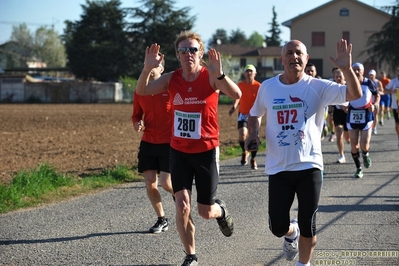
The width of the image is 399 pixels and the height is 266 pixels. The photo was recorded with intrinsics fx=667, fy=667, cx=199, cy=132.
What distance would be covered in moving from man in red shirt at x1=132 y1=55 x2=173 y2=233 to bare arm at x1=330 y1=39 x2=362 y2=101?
9.78ft

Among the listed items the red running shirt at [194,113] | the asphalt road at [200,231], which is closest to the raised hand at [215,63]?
the red running shirt at [194,113]

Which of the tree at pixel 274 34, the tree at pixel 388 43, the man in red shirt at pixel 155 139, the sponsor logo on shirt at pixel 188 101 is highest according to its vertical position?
the tree at pixel 274 34

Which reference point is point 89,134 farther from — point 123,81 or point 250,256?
point 123,81

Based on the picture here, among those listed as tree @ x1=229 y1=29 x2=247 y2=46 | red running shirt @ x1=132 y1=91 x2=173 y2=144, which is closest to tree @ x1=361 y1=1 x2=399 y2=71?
red running shirt @ x1=132 y1=91 x2=173 y2=144

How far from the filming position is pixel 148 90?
6.48 metres

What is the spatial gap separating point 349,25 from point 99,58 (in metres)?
28.4

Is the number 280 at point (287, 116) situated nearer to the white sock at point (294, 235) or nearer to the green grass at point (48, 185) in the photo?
the white sock at point (294, 235)

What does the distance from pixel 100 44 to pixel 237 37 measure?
113053 mm

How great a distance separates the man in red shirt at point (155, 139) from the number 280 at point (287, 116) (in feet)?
8.04

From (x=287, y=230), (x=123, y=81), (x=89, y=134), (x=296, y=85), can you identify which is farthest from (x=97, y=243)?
(x=123, y=81)

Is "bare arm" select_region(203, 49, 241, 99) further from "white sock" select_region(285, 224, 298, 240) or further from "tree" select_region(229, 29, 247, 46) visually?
"tree" select_region(229, 29, 247, 46)

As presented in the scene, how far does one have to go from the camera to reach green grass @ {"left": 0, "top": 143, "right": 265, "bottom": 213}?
33.3 ft

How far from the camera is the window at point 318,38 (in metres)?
75.4

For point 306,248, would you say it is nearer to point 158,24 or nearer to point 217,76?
point 217,76
